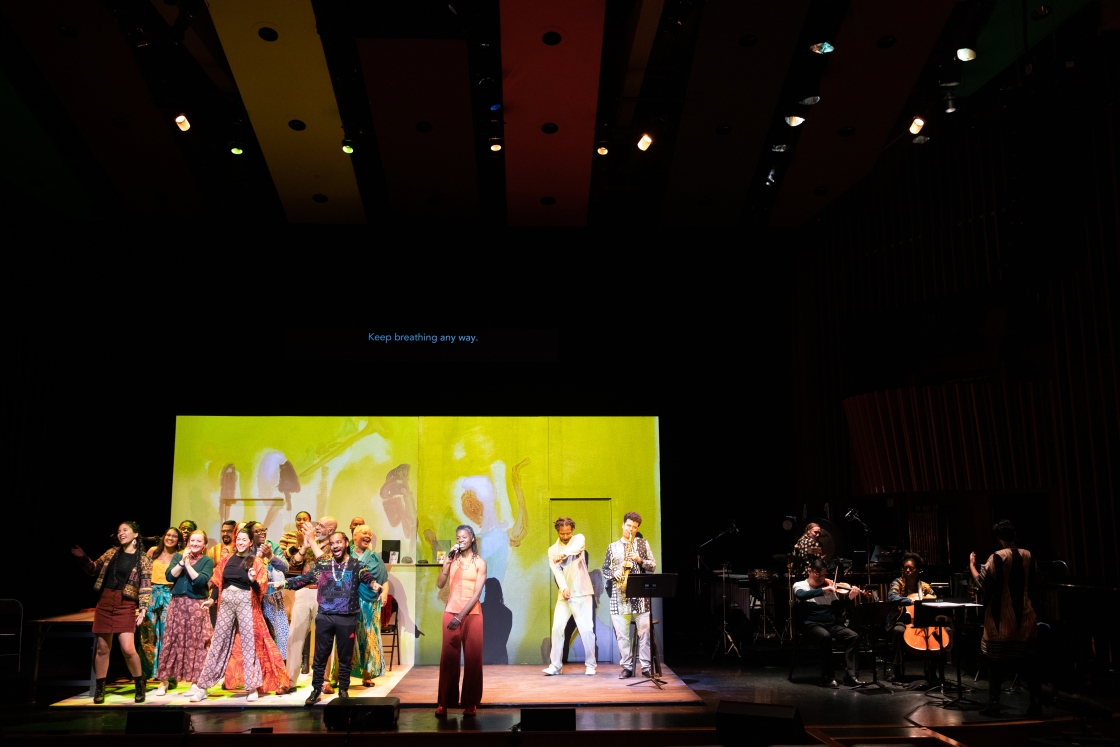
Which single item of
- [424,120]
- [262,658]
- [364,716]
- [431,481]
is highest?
[424,120]

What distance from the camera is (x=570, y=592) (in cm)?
941

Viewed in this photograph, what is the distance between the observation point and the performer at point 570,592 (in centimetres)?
934

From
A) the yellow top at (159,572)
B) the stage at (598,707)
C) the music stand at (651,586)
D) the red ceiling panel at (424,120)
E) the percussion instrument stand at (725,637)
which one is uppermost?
the red ceiling panel at (424,120)

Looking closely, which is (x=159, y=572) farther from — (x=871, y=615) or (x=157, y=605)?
(x=871, y=615)

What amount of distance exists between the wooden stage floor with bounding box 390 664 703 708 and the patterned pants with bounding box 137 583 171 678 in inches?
91.2

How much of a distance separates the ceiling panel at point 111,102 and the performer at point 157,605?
3.96m

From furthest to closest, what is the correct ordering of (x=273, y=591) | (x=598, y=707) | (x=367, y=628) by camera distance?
(x=367, y=628), (x=273, y=591), (x=598, y=707)

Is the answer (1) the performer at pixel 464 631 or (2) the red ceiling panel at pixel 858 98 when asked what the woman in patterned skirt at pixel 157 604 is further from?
(2) the red ceiling panel at pixel 858 98

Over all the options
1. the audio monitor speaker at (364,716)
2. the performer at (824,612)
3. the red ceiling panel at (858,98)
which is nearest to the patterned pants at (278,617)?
the audio monitor speaker at (364,716)

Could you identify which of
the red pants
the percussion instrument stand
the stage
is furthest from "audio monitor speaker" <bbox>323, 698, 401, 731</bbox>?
the percussion instrument stand

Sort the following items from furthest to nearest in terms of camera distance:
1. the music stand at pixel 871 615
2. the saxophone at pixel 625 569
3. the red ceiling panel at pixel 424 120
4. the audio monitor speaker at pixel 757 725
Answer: the saxophone at pixel 625 569, the red ceiling panel at pixel 424 120, the music stand at pixel 871 615, the audio monitor speaker at pixel 757 725

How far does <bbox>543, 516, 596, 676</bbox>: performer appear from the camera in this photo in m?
9.34

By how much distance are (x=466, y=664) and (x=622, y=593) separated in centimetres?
215

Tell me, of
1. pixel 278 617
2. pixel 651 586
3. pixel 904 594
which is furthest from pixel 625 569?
pixel 278 617
